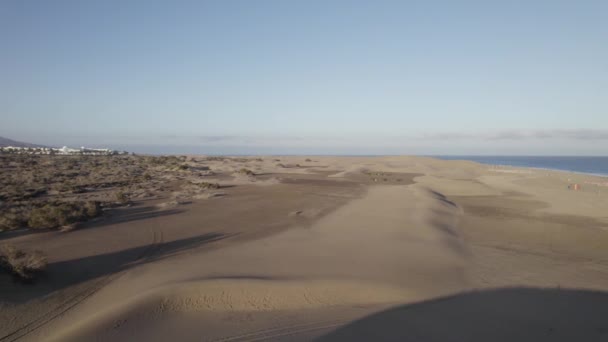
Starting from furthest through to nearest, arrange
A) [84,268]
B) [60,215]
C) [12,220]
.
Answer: [60,215], [12,220], [84,268]

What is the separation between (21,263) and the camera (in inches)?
291

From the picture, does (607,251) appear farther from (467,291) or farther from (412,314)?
(412,314)

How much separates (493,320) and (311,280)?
371 centimetres

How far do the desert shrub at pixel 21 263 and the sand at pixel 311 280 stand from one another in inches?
10.9

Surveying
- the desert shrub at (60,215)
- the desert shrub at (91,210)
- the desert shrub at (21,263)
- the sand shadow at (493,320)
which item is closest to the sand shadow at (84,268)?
the desert shrub at (21,263)

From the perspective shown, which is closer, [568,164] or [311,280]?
[311,280]

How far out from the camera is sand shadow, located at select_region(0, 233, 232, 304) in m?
6.82

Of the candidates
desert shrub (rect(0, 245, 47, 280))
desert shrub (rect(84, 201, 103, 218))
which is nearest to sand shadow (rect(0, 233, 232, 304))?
desert shrub (rect(0, 245, 47, 280))

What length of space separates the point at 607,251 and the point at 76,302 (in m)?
15.3

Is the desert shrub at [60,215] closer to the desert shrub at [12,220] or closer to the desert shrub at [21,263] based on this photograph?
the desert shrub at [12,220]

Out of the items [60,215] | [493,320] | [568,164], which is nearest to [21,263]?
[60,215]

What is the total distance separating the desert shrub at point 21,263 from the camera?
7.20m

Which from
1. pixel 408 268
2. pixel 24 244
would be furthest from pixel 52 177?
pixel 408 268

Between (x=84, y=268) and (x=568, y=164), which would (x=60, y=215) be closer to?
(x=84, y=268)
